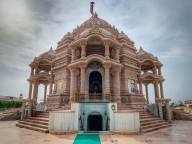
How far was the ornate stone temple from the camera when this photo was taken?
9.81 m

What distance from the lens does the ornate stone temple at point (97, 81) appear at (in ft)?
32.2

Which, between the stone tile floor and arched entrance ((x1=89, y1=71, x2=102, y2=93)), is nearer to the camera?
the stone tile floor

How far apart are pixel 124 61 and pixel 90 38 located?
583 centimetres

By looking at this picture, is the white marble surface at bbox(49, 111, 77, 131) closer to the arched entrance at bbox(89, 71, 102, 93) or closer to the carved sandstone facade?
the carved sandstone facade

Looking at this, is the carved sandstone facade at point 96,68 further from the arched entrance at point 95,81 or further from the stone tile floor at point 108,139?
the stone tile floor at point 108,139

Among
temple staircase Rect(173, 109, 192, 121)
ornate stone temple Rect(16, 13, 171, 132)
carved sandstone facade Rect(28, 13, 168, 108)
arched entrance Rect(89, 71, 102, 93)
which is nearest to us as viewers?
ornate stone temple Rect(16, 13, 171, 132)

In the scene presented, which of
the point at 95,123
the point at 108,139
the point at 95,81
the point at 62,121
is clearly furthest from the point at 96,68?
the point at 108,139

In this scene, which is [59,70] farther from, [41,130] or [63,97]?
[41,130]

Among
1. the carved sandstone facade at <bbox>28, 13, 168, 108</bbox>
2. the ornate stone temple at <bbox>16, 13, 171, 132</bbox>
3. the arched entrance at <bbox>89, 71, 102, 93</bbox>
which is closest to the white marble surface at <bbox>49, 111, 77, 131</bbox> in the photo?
the ornate stone temple at <bbox>16, 13, 171, 132</bbox>

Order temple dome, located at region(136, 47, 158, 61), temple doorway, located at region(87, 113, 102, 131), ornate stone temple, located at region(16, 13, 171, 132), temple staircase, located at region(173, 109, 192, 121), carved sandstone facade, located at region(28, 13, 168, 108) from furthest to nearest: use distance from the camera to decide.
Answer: temple dome, located at region(136, 47, 158, 61)
temple staircase, located at region(173, 109, 192, 121)
carved sandstone facade, located at region(28, 13, 168, 108)
temple doorway, located at region(87, 113, 102, 131)
ornate stone temple, located at region(16, 13, 171, 132)

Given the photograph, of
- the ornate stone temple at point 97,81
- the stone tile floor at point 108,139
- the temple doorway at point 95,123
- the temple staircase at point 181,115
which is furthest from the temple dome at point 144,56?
the stone tile floor at point 108,139

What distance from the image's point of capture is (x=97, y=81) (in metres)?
17.6

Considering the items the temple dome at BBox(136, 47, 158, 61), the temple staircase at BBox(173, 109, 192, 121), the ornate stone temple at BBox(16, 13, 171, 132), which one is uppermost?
the temple dome at BBox(136, 47, 158, 61)

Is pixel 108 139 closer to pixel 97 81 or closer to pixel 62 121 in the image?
pixel 62 121
